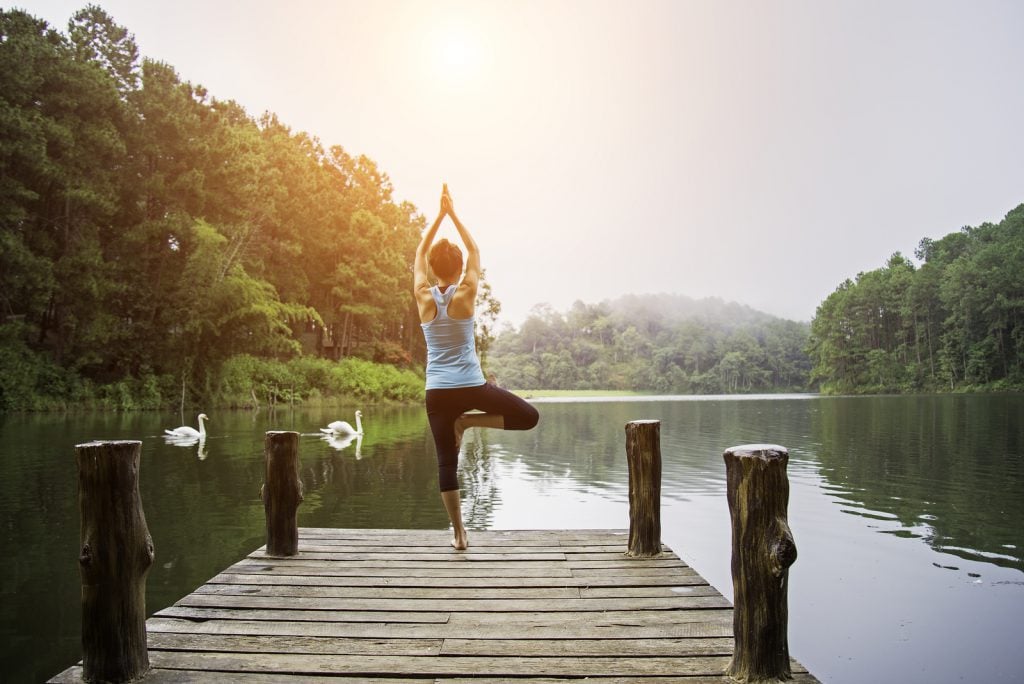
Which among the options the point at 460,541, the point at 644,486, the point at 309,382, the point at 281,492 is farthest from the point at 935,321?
the point at 281,492

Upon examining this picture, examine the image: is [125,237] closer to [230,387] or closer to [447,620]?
[230,387]

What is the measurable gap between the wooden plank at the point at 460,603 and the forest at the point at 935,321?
65.9 meters

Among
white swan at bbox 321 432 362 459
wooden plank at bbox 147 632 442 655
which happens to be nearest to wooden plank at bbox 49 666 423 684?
wooden plank at bbox 147 632 442 655

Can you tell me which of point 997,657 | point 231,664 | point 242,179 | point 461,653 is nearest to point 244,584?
point 231,664

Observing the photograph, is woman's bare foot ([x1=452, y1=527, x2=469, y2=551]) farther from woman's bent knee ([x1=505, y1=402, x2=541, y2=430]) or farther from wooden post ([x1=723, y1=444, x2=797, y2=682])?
wooden post ([x1=723, y1=444, x2=797, y2=682])

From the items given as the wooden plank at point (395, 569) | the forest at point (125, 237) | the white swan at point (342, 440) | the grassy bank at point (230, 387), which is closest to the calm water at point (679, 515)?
the white swan at point (342, 440)

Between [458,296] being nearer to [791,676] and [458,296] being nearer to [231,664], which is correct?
[231,664]

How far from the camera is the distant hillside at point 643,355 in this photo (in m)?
86.9

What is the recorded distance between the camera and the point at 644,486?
16.5 feet

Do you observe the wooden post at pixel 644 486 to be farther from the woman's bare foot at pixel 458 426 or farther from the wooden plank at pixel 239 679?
the wooden plank at pixel 239 679

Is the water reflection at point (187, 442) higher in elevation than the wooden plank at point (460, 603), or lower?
lower

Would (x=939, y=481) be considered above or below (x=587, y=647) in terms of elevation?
below

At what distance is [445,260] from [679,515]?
23.2 feet

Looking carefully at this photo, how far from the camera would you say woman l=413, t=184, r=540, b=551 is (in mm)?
4500
